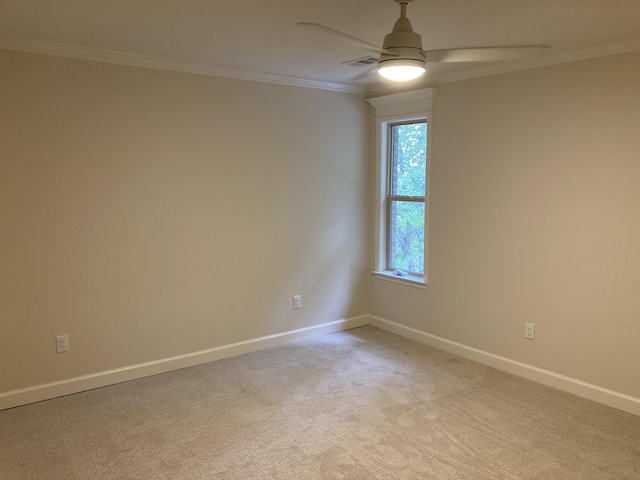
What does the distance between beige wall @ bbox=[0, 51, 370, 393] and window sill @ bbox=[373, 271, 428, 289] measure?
0.26 metres

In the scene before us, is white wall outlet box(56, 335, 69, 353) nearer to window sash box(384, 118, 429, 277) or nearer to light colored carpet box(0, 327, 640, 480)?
light colored carpet box(0, 327, 640, 480)

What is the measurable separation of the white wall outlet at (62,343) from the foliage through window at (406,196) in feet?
9.34

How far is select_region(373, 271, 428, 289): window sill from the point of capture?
14.8 ft

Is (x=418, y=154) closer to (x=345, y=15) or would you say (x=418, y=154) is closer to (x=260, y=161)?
(x=260, y=161)

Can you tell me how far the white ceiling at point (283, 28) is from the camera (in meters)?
2.42

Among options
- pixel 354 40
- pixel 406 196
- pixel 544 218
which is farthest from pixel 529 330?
pixel 354 40

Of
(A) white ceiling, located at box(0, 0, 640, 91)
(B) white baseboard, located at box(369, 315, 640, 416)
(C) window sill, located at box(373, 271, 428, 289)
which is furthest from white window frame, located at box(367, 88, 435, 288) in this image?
(A) white ceiling, located at box(0, 0, 640, 91)

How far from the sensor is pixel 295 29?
2.80 m

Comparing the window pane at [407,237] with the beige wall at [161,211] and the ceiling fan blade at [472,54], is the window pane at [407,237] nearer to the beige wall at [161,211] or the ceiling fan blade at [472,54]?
the beige wall at [161,211]

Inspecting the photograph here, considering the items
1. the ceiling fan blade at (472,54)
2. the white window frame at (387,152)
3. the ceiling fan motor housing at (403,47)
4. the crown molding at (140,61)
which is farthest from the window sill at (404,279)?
the ceiling fan motor housing at (403,47)

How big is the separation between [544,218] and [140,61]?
2.99 meters

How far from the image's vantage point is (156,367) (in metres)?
3.84

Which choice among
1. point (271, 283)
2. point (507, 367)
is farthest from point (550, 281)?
point (271, 283)

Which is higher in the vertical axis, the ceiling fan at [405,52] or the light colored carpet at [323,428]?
the ceiling fan at [405,52]
